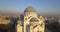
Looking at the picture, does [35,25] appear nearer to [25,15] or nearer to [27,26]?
[27,26]

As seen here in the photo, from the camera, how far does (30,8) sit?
14.7m

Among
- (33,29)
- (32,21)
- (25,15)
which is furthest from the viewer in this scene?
(25,15)

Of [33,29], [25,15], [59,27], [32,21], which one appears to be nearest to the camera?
[33,29]

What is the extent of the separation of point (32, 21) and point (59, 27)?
3666mm

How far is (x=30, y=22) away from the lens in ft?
44.2

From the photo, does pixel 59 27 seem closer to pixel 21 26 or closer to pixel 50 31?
pixel 50 31

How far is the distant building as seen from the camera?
1261cm

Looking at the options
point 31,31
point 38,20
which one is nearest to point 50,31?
point 38,20

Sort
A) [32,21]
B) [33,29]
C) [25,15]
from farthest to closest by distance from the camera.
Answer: [25,15] → [32,21] → [33,29]

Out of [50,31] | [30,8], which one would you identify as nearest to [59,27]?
[50,31]

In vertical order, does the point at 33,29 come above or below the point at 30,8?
below

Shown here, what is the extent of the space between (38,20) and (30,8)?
1352 mm

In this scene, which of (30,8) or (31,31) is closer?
(31,31)

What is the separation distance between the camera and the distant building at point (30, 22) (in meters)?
12.6
